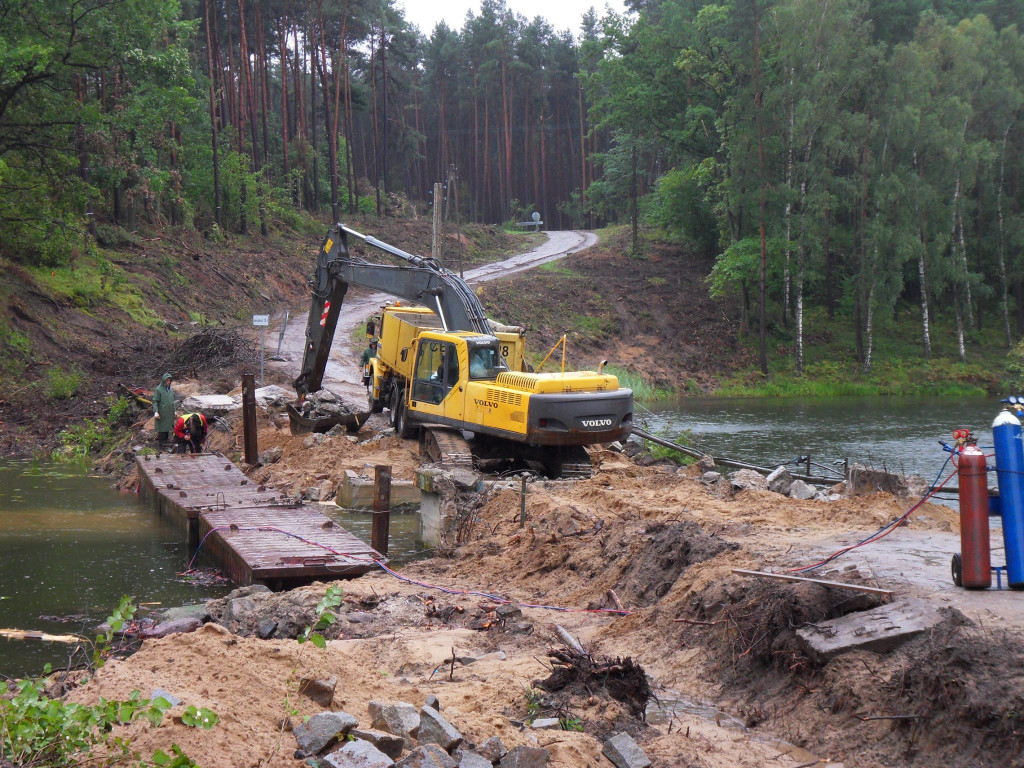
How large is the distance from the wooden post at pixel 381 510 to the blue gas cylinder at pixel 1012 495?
23.7 ft

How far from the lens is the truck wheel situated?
59.5 ft

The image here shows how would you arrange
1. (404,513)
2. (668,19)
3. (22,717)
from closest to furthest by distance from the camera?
(22,717)
(404,513)
(668,19)

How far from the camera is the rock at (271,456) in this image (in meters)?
19.2

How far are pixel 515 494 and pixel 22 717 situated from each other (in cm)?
889

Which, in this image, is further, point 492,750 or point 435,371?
point 435,371

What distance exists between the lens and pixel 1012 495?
21.9 feet

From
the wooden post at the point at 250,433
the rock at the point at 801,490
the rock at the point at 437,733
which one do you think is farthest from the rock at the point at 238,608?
the wooden post at the point at 250,433

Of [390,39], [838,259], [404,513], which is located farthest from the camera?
[390,39]

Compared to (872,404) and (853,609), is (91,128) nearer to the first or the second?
(853,609)

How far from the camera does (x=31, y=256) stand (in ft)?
95.3

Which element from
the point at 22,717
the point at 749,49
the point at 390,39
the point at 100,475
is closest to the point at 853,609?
the point at 22,717

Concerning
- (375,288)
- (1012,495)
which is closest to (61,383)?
(375,288)

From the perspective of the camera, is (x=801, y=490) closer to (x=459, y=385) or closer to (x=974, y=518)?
(x=459, y=385)

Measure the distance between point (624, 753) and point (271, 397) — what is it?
1821 cm
